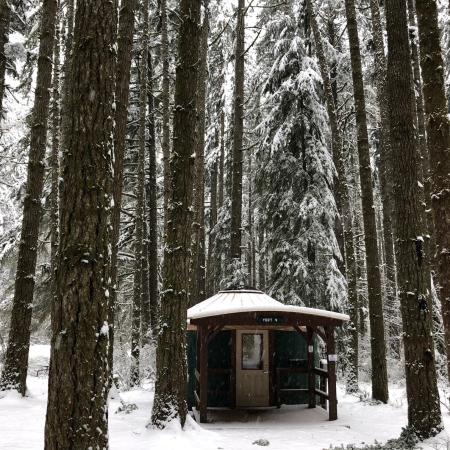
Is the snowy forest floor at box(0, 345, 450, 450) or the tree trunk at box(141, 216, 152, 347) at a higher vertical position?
the tree trunk at box(141, 216, 152, 347)

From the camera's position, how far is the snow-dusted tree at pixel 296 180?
15.9 m

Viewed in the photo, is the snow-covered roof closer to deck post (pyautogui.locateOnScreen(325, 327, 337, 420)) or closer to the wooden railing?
deck post (pyautogui.locateOnScreen(325, 327, 337, 420))

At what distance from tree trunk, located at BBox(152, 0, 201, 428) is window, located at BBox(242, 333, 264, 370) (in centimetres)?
604

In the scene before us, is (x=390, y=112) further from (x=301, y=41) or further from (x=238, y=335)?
(x=301, y=41)

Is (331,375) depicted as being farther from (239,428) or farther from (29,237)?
(29,237)

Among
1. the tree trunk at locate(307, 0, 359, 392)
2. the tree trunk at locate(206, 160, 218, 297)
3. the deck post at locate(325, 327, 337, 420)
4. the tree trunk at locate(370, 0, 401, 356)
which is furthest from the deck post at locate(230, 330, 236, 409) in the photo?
the tree trunk at locate(206, 160, 218, 297)

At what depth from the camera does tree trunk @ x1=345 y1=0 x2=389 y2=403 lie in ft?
39.2

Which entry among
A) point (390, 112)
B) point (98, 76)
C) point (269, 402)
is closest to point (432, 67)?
point (390, 112)

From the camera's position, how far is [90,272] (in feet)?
Result: 14.1

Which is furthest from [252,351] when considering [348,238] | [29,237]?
[29,237]

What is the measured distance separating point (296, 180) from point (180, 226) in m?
9.02

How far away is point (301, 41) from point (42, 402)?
14176mm

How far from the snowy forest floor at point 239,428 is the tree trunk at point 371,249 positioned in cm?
79

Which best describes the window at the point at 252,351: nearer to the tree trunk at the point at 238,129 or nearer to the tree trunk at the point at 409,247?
the tree trunk at the point at 238,129
